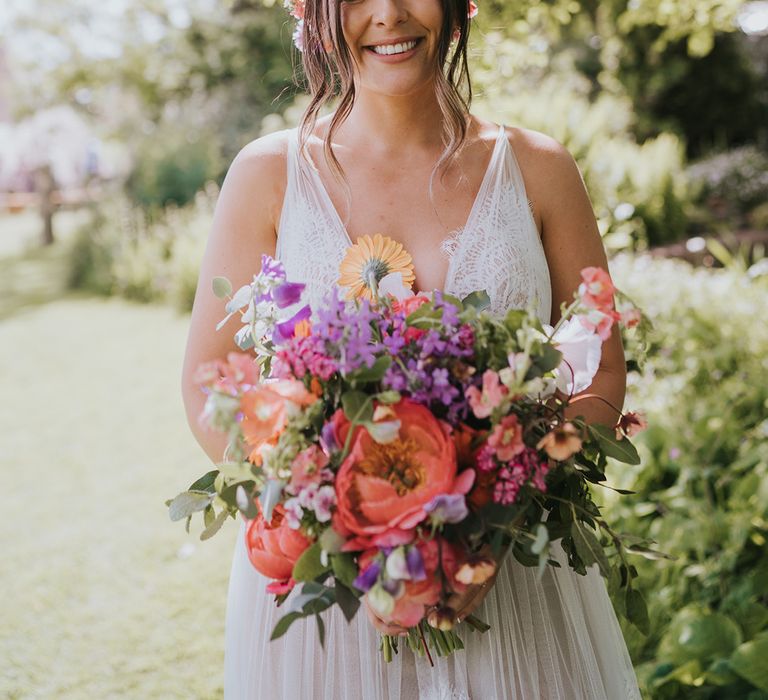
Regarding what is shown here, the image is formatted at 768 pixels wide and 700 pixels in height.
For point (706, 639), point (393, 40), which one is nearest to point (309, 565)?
point (393, 40)

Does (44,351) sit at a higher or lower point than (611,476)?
lower

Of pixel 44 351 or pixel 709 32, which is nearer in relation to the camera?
pixel 709 32

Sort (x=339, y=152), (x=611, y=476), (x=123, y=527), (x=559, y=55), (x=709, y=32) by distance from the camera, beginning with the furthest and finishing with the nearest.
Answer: (x=559, y=55) → (x=123, y=527) → (x=611, y=476) → (x=709, y=32) → (x=339, y=152)

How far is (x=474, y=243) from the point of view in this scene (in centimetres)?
189

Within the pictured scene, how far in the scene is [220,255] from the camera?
1856mm

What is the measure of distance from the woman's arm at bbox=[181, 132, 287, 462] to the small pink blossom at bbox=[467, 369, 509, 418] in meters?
0.77

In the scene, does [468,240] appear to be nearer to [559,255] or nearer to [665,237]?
[559,255]

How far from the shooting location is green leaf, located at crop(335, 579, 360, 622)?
118cm

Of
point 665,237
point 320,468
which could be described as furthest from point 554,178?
point 665,237

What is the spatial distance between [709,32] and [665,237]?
6.24 meters

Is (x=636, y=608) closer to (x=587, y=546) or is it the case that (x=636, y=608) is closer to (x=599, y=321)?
(x=587, y=546)

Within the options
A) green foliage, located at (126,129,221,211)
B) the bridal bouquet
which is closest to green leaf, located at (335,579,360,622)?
the bridal bouquet

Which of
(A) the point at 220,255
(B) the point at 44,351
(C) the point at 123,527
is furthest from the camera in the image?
(B) the point at 44,351

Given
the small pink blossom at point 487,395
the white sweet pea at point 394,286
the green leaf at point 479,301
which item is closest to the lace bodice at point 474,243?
the white sweet pea at point 394,286
